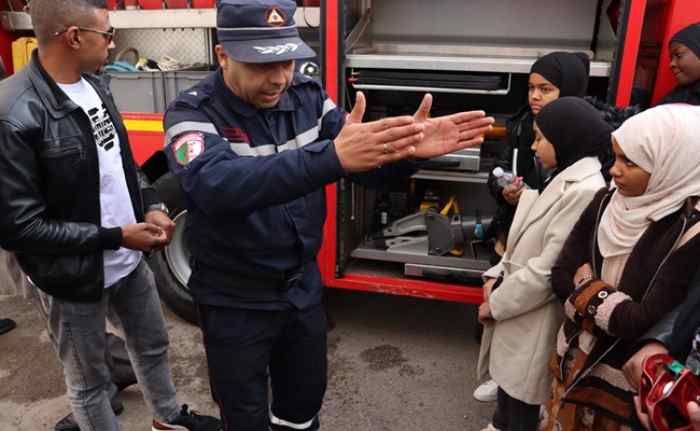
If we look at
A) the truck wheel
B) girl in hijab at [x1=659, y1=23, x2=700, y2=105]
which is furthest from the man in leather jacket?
girl in hijab at [x1=659, y1=23, x2=700, y2=105]

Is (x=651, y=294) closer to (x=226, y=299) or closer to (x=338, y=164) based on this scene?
(x=338, y=164)

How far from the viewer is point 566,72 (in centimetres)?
251

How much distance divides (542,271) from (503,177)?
2.39 ft

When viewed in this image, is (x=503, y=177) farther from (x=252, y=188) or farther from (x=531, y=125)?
(x=252, y=188)

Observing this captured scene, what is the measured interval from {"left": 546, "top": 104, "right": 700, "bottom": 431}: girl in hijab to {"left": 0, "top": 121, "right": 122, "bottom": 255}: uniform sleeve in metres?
1.64

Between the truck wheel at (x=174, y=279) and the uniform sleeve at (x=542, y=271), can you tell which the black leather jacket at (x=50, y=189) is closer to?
the uniform sleeve at (x=542, y=271)

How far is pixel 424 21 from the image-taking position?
12.1ft

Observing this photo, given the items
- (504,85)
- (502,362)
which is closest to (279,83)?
(502,362)

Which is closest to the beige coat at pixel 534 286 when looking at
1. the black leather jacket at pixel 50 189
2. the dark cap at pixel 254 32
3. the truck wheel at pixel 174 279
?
the dark cap at pixel 254 32

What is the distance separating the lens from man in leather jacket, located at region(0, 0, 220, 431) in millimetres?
1822

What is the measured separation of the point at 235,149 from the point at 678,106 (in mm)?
1301

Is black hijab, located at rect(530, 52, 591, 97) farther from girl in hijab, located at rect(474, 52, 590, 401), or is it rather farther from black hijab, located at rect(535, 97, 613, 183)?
black hijab, located at rect(535, 97, 613, 183)

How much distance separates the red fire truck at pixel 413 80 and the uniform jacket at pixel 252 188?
45.9 inches

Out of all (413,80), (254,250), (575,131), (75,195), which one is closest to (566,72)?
(575,131)
